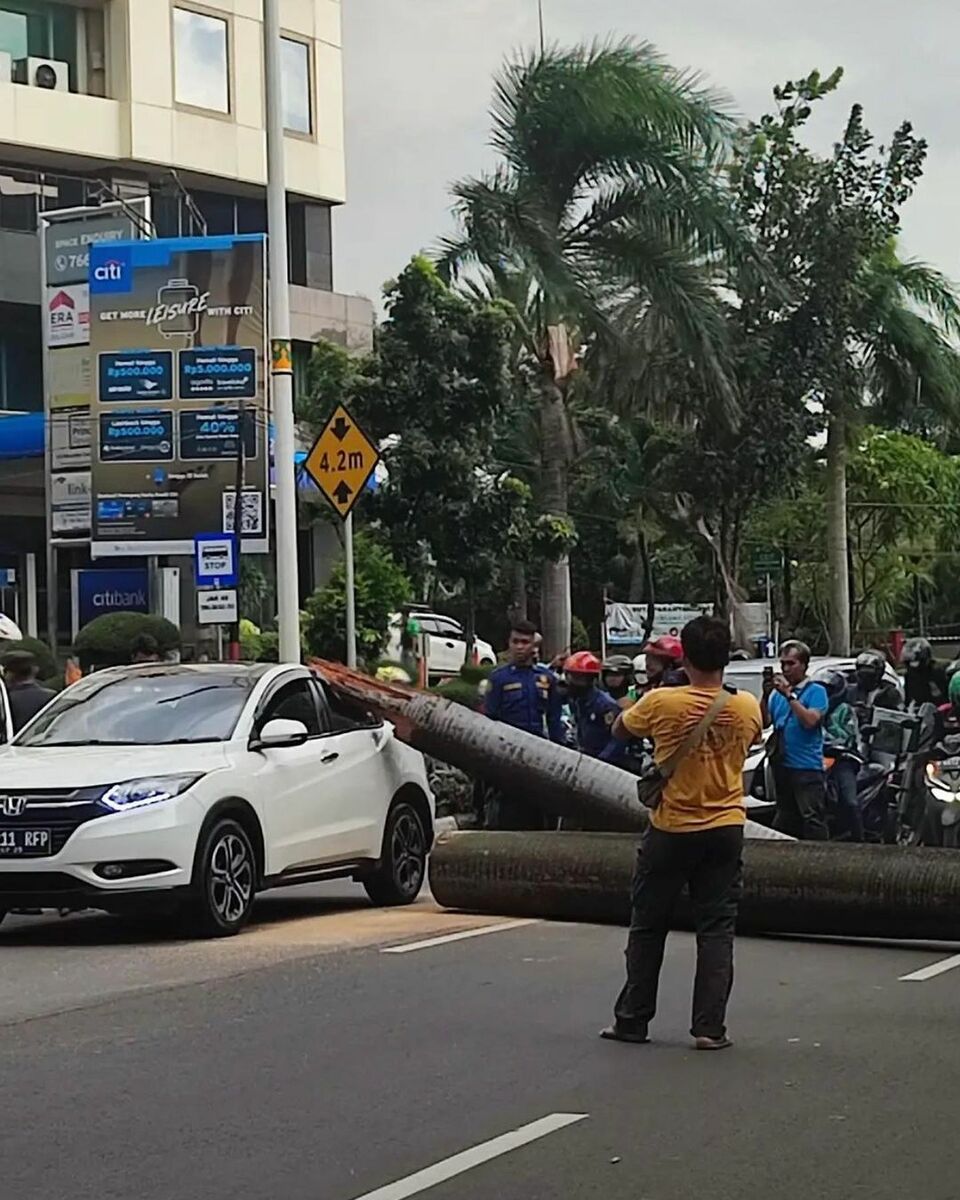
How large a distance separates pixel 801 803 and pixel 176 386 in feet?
66.7

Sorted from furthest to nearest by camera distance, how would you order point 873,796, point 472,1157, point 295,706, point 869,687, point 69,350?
point 69,350 < point 869,687 < point 873,796 < point 295,706 < point 472,1157

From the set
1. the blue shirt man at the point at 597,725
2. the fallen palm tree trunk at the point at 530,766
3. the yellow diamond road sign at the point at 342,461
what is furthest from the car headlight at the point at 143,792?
the yellow diamond road sign at the point at 342,461

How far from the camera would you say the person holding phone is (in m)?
15.3

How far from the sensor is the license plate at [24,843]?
12.1m

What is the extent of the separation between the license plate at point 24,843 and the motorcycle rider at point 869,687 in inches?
272

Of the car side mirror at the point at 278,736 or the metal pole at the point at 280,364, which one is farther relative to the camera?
the metal pole at the point at 280,364

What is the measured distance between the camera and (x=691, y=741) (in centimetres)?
901

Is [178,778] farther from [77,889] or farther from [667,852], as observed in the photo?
[667,852]

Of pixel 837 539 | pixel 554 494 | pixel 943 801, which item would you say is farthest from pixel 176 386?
pixel 943 801

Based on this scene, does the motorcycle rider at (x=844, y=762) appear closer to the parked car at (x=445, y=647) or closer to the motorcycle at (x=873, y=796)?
the motorcycle at (x=873, y=796)

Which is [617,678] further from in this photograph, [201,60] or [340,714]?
[201,60]

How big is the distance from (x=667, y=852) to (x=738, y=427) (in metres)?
29.0

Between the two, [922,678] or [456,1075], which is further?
[922,678]

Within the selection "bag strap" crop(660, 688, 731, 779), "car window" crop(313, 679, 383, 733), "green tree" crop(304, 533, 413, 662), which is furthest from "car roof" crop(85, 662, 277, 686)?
"green tree" crop(304, 533, 413, 662)
